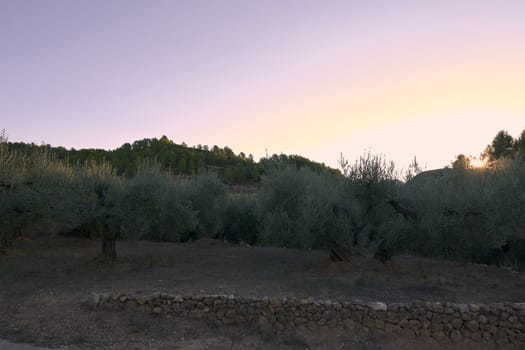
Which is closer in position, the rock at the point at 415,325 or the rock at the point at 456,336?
the rock at the point at 456,336

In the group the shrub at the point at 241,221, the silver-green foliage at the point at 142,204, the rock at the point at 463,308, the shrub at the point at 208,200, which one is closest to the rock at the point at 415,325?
the rock at the point at 463,308

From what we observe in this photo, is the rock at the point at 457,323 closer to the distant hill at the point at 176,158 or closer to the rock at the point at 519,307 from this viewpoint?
the rock at the point at 519,307

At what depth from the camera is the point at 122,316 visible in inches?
388

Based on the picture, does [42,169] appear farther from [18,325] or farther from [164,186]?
[18,325]

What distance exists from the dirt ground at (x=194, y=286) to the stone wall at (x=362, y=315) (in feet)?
0.73

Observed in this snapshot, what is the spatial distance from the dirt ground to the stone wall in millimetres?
223

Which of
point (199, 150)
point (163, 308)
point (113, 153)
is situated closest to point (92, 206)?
point (163, 308)

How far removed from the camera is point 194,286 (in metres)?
12.5

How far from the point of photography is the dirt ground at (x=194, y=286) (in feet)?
29.1

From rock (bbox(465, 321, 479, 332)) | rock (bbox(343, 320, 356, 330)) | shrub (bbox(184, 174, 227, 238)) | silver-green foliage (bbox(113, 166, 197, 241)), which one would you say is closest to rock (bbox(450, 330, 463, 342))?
rock (bbox(465, 321, 479, 332))

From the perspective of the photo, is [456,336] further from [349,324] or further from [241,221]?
[241,221]

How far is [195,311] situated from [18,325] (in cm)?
385

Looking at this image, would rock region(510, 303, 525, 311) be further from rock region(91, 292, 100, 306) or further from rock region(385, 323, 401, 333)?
rock region(91, 292, 100, 306)

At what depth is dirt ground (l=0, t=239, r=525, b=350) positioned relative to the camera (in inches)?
350
